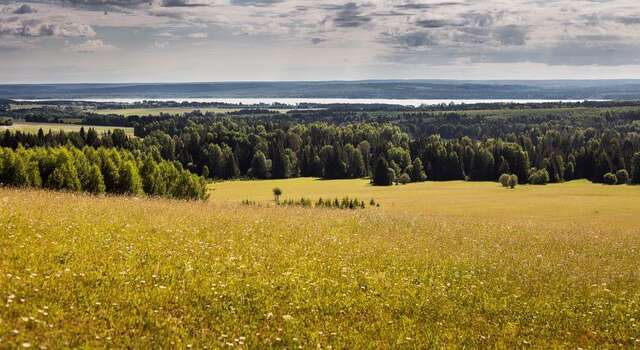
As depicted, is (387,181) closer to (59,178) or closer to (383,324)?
(59,178)

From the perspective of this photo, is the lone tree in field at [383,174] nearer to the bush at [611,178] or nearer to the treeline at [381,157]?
the treeline at [381,157]

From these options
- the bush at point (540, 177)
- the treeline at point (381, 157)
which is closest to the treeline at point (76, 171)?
the treeline at point (381, 157)

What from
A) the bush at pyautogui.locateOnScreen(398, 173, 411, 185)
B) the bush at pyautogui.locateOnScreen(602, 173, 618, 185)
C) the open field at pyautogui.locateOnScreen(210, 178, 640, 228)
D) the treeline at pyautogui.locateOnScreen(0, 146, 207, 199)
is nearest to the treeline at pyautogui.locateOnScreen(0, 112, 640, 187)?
the bush at pyautogui.locateOnScreen(398, 173, 411, 185)

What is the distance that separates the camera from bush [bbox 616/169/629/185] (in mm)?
144500

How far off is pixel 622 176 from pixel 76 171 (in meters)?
128

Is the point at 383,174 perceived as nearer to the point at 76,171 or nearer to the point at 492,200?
the point at 492,200

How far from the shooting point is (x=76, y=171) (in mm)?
58469

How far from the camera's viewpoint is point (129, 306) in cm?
1325

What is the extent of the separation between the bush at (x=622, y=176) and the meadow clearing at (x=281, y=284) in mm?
130156

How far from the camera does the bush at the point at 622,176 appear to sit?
14450 cm

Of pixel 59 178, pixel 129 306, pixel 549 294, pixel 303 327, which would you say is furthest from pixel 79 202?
pixel 59 178

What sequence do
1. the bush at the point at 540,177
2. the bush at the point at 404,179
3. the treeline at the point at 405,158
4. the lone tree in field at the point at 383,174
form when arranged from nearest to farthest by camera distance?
the bush at the point at 540,177
the lone tree in field at the point at 383,174
the treeline at the point at 405,158
the bush at the point at 404,179

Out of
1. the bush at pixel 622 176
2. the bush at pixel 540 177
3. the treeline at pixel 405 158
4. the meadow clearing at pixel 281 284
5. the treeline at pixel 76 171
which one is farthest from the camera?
the treeline at pixel 405 158

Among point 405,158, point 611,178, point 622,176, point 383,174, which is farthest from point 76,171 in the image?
point 405,158
